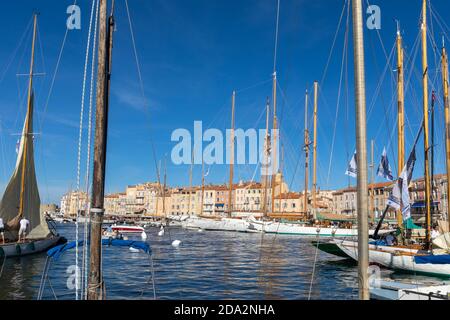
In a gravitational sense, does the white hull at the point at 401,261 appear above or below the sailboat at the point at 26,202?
below

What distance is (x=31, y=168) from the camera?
3447 cm

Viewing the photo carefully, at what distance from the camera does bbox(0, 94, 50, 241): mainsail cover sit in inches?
1261

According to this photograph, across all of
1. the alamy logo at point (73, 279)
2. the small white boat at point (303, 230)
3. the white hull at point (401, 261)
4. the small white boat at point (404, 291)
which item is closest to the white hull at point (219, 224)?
the small white boat at point (303, 230)

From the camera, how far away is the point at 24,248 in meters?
31.2

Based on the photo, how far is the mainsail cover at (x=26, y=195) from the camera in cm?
3203

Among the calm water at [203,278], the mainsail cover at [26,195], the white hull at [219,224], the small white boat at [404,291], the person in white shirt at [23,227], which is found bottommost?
the white hull at [219,224]

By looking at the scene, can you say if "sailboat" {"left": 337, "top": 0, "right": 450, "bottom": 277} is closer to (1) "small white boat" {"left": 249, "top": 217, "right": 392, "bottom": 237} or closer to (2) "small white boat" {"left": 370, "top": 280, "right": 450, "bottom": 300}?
(2) "small white boat" {"left": 370, "top": 280, "right": 450, "bottom": 300}

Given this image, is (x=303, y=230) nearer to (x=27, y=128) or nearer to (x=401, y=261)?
(x=401, y=261)

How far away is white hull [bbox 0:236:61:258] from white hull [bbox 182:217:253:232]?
51.3 m

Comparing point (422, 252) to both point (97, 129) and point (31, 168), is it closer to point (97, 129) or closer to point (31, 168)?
point (97, 129)

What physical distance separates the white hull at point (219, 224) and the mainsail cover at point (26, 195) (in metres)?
51.5

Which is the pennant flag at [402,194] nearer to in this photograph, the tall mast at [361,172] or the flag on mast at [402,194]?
the flag on mast at [402,194]
